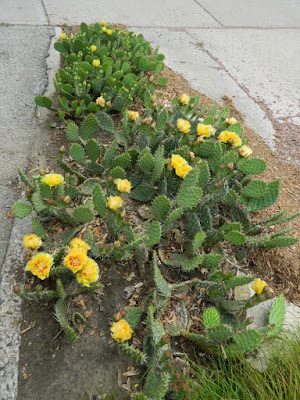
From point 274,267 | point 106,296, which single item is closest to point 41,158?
point 106,296

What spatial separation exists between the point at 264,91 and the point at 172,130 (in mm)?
2103

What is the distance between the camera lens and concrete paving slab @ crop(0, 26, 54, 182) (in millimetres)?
2674

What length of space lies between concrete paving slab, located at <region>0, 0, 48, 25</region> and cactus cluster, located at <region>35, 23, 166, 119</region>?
128 centimetres

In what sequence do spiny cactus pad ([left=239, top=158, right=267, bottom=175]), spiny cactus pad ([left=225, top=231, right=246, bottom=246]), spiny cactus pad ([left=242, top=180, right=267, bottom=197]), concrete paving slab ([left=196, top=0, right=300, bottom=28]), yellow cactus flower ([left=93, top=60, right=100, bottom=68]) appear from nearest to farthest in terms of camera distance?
spiny cactus pad ([left=225, top=231, right=246, bottom=246]) → spiny cactus pad ([left=242, top=180, right=267, bottom=197]) → spiny cactus pad ([left=239, top=158, right=267, bottom=175]) → yellow cactus flower ([left=93, top=60, right=100, bottom=68]) → concrete paving slab ([left=196, top=0, right=300, bottom=28])

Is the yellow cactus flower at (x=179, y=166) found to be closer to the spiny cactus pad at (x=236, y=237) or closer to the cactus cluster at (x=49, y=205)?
the spiny cactus pad at (x=236, y=237)

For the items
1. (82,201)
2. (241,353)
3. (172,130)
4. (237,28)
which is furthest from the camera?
(237,28)

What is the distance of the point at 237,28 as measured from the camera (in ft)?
18.4

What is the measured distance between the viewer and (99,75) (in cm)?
301

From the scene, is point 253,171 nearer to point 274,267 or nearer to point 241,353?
point 274,267

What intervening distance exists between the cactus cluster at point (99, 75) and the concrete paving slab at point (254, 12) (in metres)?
2.80

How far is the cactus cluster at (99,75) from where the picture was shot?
2854mm

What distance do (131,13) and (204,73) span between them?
73.3 inches

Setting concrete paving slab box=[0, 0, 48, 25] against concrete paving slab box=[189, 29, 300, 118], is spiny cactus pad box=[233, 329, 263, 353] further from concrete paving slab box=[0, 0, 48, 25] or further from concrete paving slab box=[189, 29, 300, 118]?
concrete paving slab box=[0, 0, 48, 25]

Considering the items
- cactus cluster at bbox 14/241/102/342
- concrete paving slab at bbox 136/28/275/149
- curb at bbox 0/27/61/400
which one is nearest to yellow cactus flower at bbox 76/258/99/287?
cactus cluster at bbox 14/241/102/342
